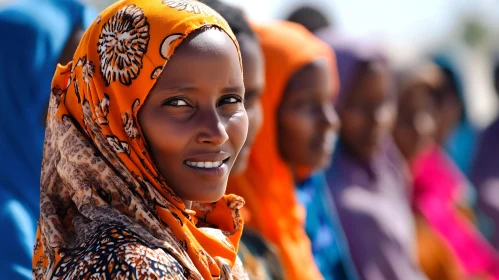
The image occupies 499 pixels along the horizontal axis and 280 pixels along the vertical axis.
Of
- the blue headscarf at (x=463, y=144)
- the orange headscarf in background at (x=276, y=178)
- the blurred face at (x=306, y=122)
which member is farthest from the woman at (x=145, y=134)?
the blue headscarf at (x=463, y=144)

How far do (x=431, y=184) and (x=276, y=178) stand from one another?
2662 mm

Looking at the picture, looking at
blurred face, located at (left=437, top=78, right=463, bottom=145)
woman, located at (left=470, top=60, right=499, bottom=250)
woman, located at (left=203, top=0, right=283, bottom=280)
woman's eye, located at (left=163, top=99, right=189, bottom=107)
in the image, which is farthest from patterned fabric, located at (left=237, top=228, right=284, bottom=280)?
blurred face, located at (left=437, top=78, right=463, bottom=145)

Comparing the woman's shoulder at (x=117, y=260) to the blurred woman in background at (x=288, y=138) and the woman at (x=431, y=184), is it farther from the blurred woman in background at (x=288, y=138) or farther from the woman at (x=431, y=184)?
the woman at (x=431, y=184)

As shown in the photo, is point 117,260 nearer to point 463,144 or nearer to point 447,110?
point 447,110

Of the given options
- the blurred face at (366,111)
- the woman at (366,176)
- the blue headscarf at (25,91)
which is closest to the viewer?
the blue headscarf at (25,91)

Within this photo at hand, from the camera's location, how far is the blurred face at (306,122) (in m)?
4.07

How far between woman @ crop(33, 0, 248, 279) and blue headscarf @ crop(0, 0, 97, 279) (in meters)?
0.84

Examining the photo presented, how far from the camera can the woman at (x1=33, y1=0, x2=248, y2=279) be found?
7.17 feet

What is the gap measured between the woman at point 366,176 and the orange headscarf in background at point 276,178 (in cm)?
65

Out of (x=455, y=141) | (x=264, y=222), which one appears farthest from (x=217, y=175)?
(x=455, y=141)

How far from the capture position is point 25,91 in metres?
3.22

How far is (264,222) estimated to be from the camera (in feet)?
13.0

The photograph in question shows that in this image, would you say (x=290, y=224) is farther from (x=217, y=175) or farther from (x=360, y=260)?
(x=217, y=175)

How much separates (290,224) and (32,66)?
142 centimetres
